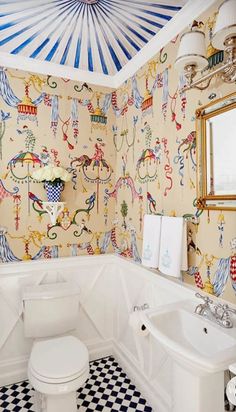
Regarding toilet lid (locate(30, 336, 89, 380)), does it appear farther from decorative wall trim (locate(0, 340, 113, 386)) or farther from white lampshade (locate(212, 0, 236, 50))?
white lampshade (locate(212, 0, 236, 50))

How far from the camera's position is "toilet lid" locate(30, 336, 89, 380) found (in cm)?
163

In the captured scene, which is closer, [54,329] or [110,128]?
[54,329]

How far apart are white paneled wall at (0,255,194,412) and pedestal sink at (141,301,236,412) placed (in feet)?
0.79

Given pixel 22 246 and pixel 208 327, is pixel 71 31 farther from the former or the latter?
pixel 208 327

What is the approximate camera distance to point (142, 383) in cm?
205

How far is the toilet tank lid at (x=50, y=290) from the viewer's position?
2.00 metres

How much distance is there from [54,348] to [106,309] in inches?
30.8

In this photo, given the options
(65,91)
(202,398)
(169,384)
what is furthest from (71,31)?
(169,384)

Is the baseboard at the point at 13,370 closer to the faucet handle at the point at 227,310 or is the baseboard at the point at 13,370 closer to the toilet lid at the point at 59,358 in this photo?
the toilet lid at the point at 59,358

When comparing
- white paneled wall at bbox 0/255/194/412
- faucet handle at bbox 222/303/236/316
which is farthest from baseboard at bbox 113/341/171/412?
faucet handle at bbox 222/303/236/316

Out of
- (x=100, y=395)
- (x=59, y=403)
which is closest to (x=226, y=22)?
(x=59, y=403)

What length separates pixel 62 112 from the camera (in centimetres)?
243

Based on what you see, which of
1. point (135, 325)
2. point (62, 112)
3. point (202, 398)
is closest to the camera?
point (202, 398)

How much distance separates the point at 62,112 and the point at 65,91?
18 centimetres
